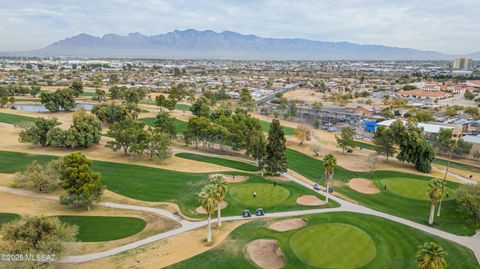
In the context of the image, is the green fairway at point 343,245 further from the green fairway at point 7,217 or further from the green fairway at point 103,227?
the green fairway at point 7,217

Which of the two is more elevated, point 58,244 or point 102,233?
point 58,244

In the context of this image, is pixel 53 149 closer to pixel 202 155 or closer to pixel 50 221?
pixel 202 155

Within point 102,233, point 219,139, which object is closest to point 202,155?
point 219,139

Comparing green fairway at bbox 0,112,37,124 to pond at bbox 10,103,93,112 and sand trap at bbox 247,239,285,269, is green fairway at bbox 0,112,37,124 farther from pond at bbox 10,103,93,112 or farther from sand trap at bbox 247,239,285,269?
sand trap at bbox 247,239,285,269

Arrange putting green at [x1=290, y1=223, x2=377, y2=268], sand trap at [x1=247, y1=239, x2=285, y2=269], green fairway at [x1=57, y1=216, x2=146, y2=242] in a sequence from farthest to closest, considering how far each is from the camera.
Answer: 1. green fairway at [x1=57, y1=216, x2=146, y2=242]
2. putting green at [x1=290, y1=223, x2=377, y2=268]
3. sand trap at [x1=247, y1=239, x2=285, y2=269]

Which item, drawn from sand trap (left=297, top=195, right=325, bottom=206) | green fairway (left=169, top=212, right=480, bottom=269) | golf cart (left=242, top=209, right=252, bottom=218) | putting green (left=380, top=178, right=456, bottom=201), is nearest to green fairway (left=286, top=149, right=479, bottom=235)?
putting green (left=380, top=178, right=456, bottom=201)

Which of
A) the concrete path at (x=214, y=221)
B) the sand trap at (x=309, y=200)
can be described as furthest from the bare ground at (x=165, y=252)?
the sand trap at (x=309, y=200)

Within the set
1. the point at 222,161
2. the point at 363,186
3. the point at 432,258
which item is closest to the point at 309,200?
the point at 363,186
